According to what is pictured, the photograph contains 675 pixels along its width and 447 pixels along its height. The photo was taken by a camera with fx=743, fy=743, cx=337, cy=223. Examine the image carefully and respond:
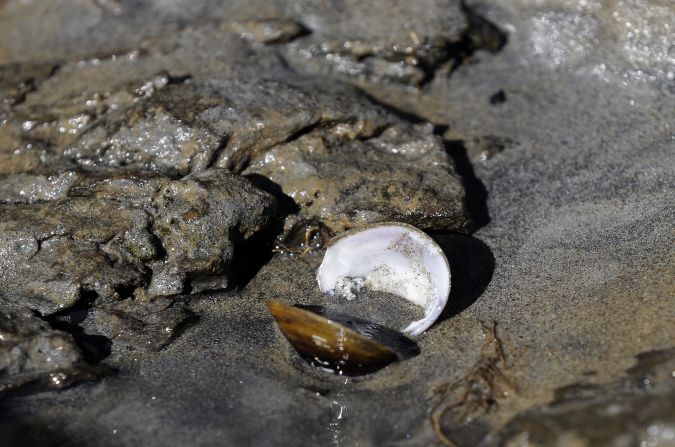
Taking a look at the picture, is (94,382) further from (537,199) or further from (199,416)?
(537,199)

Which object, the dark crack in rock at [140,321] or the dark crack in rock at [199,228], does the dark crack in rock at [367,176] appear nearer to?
the dark crack in rock at [199,228]

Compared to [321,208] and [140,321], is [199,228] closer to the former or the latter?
[140,321]

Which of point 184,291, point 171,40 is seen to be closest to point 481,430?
point 184,291

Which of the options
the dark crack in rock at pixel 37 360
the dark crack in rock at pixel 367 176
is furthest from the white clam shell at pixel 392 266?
the dark crack in rock at pixel 37 360

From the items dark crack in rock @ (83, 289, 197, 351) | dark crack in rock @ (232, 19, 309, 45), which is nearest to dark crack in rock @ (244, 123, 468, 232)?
dark crack in rock @ (83, 289, 197, 351)

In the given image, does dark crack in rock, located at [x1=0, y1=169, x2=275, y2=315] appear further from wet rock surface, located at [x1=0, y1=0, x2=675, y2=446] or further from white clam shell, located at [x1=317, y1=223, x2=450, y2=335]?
white clam shell, located at [x1=317, y1=223, x2=450, y2=335]
